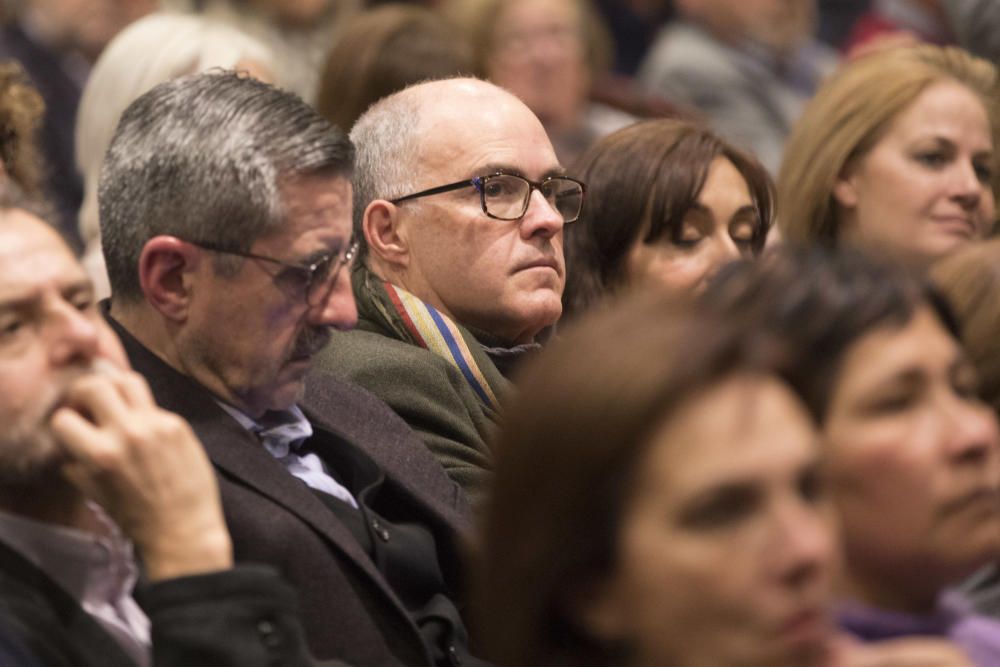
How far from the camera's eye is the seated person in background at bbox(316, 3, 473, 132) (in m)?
4.02

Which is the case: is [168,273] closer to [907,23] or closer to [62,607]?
[62,607]

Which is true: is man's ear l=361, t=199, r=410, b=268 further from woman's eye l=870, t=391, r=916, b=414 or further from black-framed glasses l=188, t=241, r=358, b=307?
woman's eye l=870, t=391, r=916, b=414

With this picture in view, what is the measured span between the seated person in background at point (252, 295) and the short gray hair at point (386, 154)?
0.69m

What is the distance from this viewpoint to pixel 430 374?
278 centimetres

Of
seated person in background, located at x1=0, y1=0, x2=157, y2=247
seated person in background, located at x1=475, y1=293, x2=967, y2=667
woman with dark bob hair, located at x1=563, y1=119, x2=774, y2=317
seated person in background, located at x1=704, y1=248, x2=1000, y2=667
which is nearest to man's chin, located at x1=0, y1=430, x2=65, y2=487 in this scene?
seated person in background, located at x1=475, y1=293, x2=967, y2=667

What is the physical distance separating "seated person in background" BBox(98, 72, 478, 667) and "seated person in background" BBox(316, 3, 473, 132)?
5.20 feet

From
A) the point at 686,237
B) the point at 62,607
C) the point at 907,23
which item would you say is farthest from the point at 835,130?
the point at 62,607

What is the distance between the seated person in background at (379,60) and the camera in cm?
402

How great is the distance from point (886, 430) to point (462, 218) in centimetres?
139

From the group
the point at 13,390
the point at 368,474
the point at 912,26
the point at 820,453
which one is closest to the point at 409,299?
the point at 368,474

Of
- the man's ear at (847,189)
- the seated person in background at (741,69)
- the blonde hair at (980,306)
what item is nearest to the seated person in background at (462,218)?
the blonde hair at (980,306)

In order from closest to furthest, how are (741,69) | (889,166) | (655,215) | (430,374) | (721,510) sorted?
1. (721,510)
2. (430,374)
3. (655,215)
4. (889,166)
5. (741,69)

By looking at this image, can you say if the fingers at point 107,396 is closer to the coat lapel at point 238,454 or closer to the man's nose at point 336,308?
the coat lapel at point 238,454

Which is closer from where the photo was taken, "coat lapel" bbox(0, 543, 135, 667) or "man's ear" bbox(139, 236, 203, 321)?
"coat lapel" bbox(0, 543, 135, 667)
